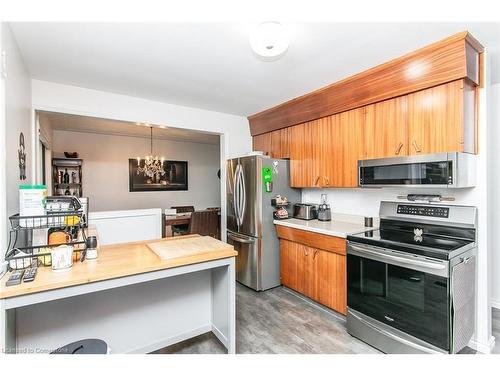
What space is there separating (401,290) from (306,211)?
1452 mm

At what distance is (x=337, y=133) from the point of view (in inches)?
105

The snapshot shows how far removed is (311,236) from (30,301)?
89.2 inches

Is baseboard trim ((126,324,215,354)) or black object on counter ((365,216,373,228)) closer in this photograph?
baseboard trim ((126,324,215,354))

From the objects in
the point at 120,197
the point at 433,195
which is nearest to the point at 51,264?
the point at 433,195

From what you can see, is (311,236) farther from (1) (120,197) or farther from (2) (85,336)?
(1) (120,197)

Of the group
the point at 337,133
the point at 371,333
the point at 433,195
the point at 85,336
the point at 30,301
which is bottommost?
the point at 371,333

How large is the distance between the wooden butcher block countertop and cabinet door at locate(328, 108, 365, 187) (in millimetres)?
1527

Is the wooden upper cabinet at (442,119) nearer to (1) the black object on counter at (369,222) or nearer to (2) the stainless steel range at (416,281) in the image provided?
(2) the stainless steel range at (416,281)

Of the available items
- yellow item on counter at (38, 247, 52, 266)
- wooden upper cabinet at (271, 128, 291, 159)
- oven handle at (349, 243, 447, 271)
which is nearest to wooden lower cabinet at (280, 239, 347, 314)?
oven handle at (349, 243, 447, 271)

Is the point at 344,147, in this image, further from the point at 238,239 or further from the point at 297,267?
the point at 238,239

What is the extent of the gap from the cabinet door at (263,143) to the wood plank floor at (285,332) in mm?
2021

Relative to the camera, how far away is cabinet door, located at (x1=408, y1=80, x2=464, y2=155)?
1.79 metres

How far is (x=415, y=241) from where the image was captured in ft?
6.15

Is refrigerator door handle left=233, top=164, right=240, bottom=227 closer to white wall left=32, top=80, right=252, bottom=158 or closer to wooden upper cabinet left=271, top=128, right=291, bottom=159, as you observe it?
white wall left=32, top=80, right=252, bottom=158
